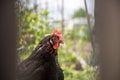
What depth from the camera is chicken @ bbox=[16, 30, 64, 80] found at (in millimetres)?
1193

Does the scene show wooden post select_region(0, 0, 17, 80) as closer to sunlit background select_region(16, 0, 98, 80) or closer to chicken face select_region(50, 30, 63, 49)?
sunlit background select_region(16, 0, 98, 80)

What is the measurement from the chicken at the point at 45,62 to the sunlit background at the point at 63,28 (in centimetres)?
6

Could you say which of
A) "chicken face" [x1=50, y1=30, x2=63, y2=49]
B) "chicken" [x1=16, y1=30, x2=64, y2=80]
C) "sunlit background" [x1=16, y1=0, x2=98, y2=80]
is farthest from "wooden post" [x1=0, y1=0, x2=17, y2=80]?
"chicken face" [x1=50, y1=30, x2=63, y2=49]

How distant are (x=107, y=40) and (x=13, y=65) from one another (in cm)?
60

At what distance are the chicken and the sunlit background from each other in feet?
0.20

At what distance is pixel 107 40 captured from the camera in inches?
49.0

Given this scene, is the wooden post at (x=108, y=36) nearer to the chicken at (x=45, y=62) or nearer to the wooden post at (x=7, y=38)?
the chicken at (x=45, y=62)

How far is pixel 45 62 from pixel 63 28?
144cm

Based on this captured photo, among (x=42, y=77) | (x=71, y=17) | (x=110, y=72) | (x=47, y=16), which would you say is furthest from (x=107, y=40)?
(x=71, y=17)

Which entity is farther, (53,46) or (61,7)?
(61,7)

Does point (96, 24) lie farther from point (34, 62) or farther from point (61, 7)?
point (61, 7)

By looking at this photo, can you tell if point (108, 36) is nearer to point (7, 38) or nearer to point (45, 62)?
point (45, 62)

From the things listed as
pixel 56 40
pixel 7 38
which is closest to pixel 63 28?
pixel 56 40

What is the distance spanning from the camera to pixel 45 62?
4.12 feet
